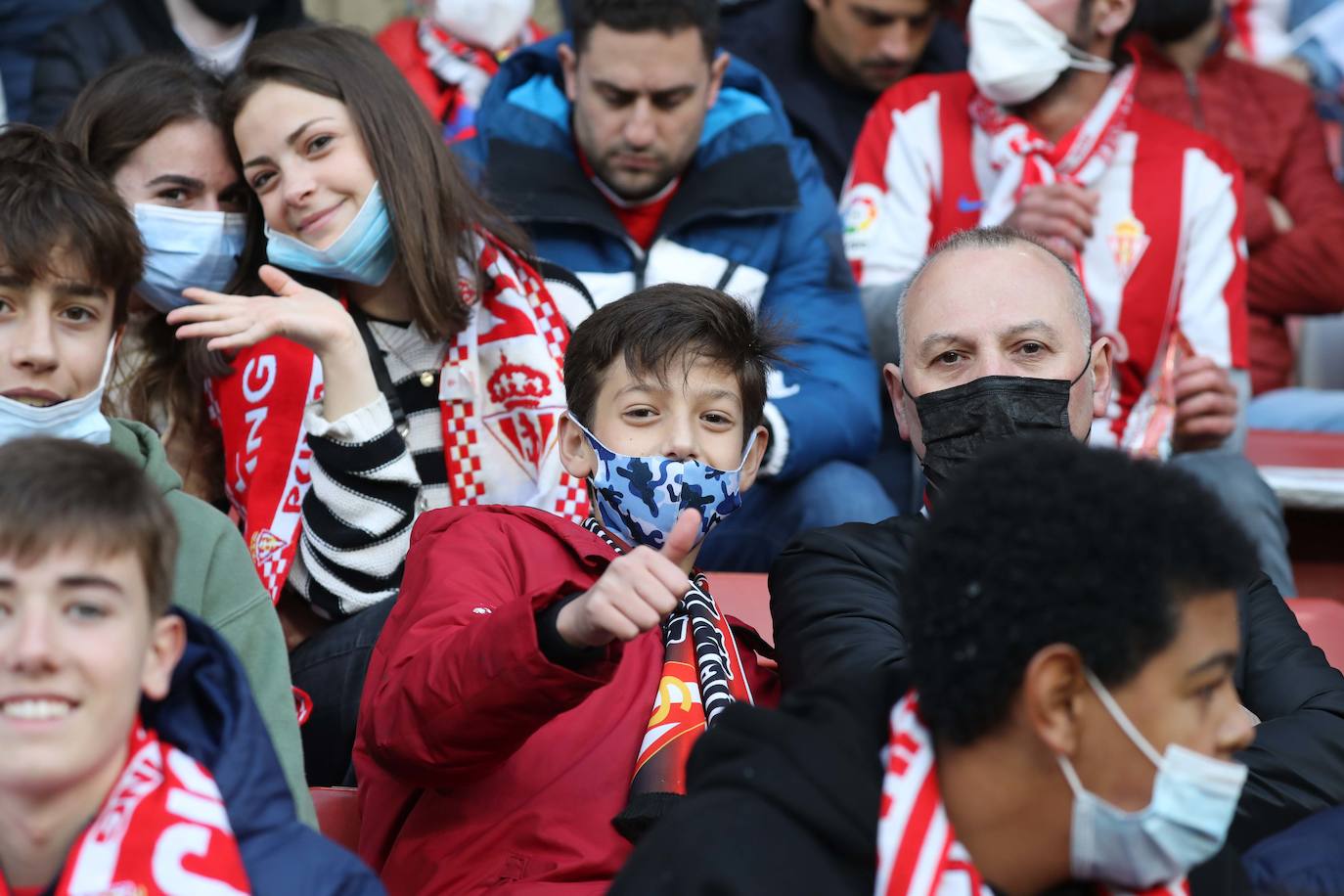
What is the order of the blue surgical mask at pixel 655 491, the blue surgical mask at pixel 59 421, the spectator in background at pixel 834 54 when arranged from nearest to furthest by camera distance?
the blue surgical mask at pixel 59 421, the blue surgical mask at pixel 655 491, the spectator in background at pixel 834 54

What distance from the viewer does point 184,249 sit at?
3.66 meters

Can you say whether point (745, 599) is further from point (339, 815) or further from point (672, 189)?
point (672, 189)

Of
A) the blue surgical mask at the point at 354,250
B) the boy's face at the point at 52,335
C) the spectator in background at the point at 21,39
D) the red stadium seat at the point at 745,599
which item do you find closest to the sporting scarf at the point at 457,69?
the spectator in background at the point at 21,39

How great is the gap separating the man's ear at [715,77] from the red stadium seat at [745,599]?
5.31ft

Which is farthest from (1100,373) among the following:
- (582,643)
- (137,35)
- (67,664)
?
(137,35)

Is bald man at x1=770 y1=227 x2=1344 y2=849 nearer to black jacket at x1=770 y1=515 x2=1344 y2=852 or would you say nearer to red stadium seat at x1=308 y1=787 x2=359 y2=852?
black jacket at x1=770 y1=515 x2=1344 y2=852

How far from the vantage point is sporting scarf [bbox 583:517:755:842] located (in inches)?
95.2

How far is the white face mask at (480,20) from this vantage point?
541 centimetres

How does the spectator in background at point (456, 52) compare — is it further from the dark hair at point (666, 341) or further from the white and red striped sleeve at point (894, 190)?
the dark hair at point (666, 341)

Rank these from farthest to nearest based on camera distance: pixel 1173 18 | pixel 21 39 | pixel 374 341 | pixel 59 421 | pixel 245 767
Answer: pixel 1173 18 < pixel 21 39 < pixel 374 341 < pixel 59 421 < pixel 245 767

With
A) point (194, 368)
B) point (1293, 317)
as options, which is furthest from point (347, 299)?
point (1293, 317)

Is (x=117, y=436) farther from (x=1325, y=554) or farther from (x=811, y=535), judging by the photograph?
(x=1325, y=554)

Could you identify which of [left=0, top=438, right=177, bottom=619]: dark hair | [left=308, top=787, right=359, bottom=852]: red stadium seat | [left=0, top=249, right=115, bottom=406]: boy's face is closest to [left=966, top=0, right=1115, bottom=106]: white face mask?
[left=0, top=249, right=115, bottom=406]: boy's face

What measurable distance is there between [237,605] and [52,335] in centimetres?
56
